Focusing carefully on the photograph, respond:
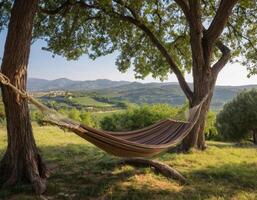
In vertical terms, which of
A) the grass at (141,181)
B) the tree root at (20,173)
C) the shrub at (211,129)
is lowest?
the shrub at (211,129)

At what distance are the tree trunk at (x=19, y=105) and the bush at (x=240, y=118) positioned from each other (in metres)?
23.6

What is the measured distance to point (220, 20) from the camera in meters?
8.84

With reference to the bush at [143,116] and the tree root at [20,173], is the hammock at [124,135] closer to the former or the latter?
the tree root at [20,173]

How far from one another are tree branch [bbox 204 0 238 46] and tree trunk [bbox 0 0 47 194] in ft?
17.0

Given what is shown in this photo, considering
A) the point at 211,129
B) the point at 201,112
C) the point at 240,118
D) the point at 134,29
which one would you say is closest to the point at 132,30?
the point at 134,29

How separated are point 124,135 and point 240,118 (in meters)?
23.2

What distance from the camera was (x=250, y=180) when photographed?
6.58 m

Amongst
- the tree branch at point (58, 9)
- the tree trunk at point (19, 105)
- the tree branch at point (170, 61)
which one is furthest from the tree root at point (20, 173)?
the tree branch at point (170, 61)

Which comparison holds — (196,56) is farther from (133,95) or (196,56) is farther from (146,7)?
(133,95)

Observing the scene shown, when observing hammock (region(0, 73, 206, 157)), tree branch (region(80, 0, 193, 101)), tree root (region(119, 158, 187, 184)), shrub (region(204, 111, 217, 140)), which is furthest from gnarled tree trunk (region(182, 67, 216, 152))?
shrub (region(204, 111, 217, 140))

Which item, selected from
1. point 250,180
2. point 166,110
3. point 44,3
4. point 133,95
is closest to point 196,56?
point 250,180

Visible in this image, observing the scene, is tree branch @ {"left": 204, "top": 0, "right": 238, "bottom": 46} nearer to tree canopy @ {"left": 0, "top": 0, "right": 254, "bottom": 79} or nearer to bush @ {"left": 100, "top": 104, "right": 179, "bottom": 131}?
tree canopy @ {"left": 0, "top": 0, "right": 254, "bottom": 79}

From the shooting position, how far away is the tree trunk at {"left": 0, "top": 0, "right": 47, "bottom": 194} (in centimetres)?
520

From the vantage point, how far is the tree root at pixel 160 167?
6274 millimetres
